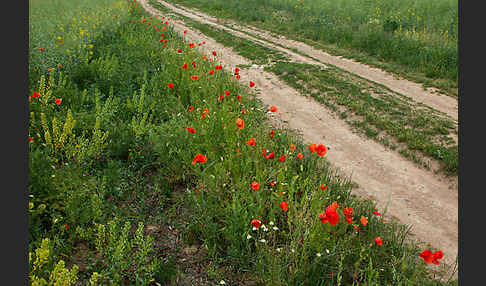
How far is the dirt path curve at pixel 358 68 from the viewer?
7.36m

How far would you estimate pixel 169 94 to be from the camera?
18.9ft

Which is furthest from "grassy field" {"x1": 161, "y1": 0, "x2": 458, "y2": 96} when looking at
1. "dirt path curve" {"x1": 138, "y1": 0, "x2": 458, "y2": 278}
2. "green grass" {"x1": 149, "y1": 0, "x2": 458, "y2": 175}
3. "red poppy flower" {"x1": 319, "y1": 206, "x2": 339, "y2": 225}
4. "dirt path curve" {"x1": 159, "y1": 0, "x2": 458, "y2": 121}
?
"red poppy flower" {"x1": 319, "y1": 206, "x2": 339, "y2": 225}

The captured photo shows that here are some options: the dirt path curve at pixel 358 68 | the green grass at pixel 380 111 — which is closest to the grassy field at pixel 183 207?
the green grass at pixel 380 111

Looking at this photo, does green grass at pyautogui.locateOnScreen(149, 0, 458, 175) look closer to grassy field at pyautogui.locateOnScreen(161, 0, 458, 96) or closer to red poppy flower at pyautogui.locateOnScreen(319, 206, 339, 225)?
grassy field at pyautogui.locateOnScreen(161, 0, 458, 96)

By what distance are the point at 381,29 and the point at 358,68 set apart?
362cm

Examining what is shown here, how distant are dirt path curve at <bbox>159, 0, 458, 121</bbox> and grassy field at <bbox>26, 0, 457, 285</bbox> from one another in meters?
4.24

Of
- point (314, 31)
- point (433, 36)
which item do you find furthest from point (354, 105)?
point (314, 31)

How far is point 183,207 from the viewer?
11.3 ft

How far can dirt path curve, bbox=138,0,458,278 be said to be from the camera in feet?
12.4

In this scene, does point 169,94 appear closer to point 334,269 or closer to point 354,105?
point 354,105

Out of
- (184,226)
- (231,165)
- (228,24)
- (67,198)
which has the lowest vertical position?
(184,226)

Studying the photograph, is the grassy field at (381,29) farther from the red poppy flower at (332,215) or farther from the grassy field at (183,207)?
the red poppy flower at (332,215)

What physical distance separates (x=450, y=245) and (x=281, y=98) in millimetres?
4607

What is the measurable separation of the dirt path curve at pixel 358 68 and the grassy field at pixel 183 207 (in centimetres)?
424
